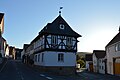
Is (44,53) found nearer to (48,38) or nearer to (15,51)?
(48,38)

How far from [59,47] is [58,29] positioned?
3.52 m

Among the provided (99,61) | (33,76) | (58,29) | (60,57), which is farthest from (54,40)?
(99,61)

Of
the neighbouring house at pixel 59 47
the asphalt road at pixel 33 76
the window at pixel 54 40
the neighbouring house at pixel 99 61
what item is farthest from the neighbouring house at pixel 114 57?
the window at pixel 54 40

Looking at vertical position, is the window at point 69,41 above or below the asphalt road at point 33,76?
above

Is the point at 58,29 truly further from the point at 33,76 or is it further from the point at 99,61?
the point at 99,61

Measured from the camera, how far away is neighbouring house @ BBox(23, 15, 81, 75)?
1438 inches

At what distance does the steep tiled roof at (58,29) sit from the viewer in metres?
37.9

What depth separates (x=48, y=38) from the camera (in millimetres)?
37250

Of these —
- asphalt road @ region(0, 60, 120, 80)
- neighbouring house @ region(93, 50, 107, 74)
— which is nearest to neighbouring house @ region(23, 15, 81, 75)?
asphalt road @ region(0, 60, 120, 80)

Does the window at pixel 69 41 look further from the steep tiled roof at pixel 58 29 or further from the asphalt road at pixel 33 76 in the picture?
the asphalt road at pixel 33 76

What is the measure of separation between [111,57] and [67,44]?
11.1 meters

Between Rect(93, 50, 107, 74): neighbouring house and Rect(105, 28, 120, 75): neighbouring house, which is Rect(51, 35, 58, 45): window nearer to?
Rect(105, 28, 120, 75): neighbouring house

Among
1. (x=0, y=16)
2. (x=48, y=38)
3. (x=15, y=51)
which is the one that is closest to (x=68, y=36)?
(x=48, y=38)

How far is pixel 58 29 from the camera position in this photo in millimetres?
38750
